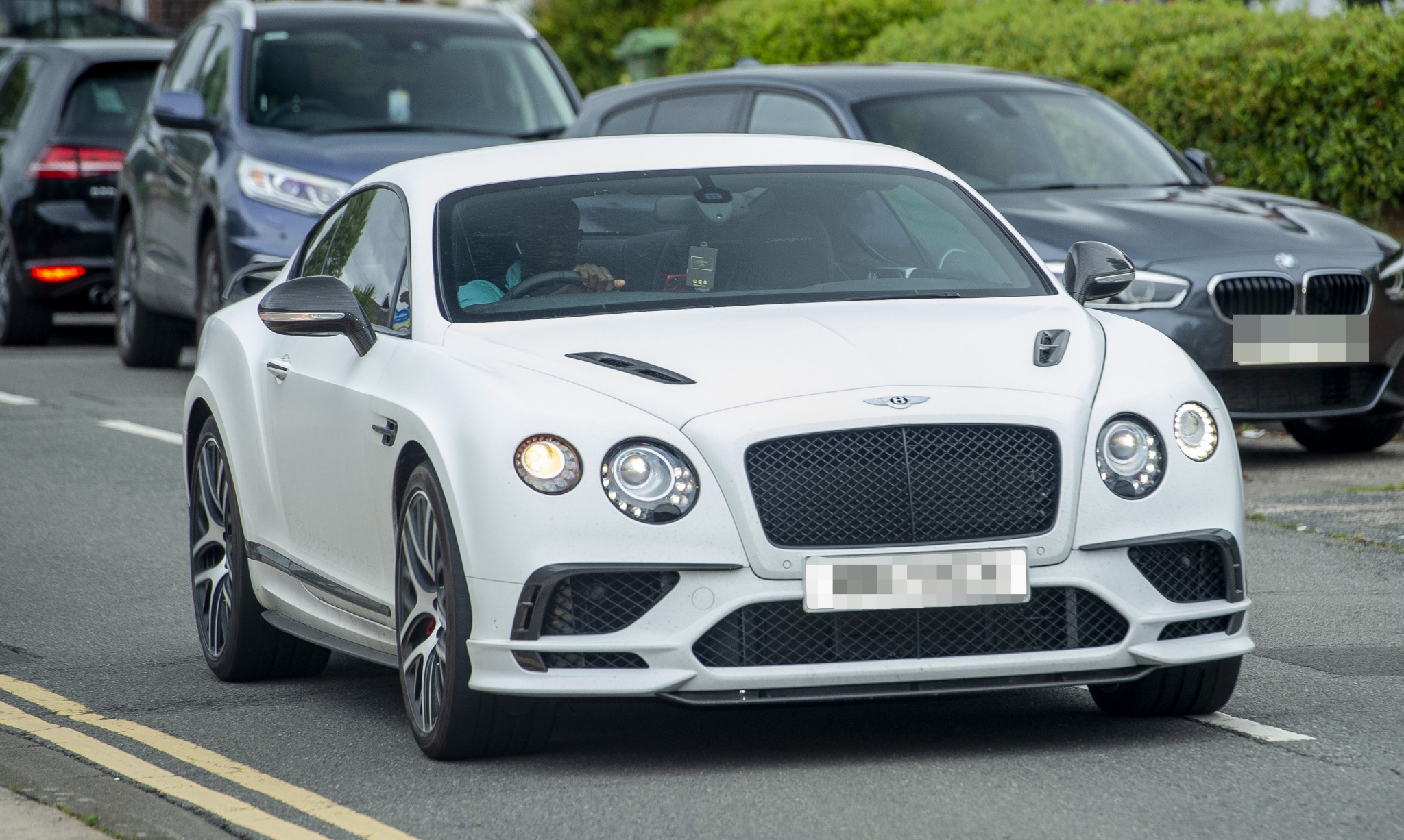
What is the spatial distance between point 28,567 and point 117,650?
1642mm

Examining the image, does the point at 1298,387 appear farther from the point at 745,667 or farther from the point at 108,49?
the point at 108,49

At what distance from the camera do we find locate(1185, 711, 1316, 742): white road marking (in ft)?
17.9

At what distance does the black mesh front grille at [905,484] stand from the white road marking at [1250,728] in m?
0.85

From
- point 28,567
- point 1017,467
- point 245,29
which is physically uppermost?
point 1017,467

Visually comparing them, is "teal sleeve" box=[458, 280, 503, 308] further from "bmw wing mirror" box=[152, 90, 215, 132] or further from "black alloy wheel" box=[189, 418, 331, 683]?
"bmw wing mirror" box=[152, 90, 215, 132]

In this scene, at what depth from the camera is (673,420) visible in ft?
16.5

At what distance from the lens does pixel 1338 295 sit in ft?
32.6

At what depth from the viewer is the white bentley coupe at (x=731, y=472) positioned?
16.4ft

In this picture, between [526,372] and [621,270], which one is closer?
[526,372]

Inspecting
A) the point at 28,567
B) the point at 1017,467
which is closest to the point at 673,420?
the point at 1017,467

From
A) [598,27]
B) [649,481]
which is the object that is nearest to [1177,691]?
[649,481]

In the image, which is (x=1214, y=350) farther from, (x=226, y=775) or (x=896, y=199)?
(x=226, y=775)

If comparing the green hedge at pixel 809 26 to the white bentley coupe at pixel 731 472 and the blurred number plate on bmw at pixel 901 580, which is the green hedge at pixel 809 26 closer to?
the white bentley coupe at pixel 731 472

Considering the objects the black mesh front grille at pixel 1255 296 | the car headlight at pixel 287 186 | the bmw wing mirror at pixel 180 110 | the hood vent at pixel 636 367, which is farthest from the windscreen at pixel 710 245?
the bmw wing mirror at pixel 180 110
